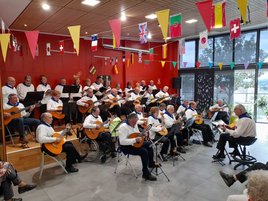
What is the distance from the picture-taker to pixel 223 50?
942 cm

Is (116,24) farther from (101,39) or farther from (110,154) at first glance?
(101,39)

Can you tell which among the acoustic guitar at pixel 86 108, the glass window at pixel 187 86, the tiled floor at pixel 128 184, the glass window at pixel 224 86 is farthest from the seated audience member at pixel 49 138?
the glass window at pixel 187 86

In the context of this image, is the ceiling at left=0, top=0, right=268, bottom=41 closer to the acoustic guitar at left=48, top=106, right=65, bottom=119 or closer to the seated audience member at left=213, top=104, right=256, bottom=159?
the acoustic guitar at left=48, top=106, right=65, bottom=119

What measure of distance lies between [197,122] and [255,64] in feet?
14.4

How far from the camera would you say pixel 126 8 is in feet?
17.5

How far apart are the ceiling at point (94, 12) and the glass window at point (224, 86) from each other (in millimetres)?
2786

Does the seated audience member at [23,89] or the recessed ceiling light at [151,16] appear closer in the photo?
the recessed ceiling light at [151,16]

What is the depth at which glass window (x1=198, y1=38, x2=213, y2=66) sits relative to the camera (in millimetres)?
9817

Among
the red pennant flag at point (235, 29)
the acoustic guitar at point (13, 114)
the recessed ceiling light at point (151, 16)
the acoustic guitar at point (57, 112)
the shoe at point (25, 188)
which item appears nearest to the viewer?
the shoe at point (25, 188)

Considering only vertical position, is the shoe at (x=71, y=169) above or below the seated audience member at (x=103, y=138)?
below

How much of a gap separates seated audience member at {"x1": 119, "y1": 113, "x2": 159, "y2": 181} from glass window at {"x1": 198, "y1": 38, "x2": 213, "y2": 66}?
23.4 ft

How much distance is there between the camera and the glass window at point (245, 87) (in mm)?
8883

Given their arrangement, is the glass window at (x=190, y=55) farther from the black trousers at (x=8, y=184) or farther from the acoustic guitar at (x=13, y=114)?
the black trousers at (x=8, y=184)

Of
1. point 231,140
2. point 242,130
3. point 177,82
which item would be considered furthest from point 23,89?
point 177,82
